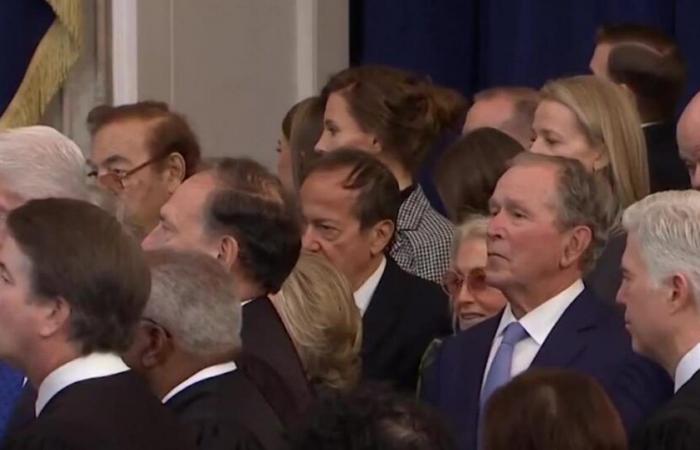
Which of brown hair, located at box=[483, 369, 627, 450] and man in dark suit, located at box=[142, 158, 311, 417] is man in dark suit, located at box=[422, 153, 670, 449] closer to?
man in dark suit, located at box=[142, 158, 311, 417]

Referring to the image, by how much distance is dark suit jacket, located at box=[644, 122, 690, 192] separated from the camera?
5.07 meters

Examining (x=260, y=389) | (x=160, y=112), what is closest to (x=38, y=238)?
(x=260, y=389)

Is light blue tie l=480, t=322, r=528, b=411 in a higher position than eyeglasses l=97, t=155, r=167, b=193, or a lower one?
lower

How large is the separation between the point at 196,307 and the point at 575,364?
2.92 feet

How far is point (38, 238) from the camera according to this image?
329 cm

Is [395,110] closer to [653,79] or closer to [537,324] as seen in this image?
[653,79]

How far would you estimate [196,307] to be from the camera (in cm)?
358

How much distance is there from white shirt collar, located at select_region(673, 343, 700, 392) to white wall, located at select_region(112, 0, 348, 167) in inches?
113

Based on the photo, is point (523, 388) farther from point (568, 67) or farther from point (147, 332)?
point (568, 67)

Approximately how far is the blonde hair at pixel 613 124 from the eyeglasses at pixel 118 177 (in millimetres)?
967

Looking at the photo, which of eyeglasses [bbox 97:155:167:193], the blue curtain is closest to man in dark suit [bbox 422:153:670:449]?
eyeglasses [bbox 97:155:167:193]

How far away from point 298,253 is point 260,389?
14.6 inches

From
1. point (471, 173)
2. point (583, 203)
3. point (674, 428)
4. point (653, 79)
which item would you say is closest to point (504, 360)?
point (583, 203)

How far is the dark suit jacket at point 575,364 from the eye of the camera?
4027 millimetres
